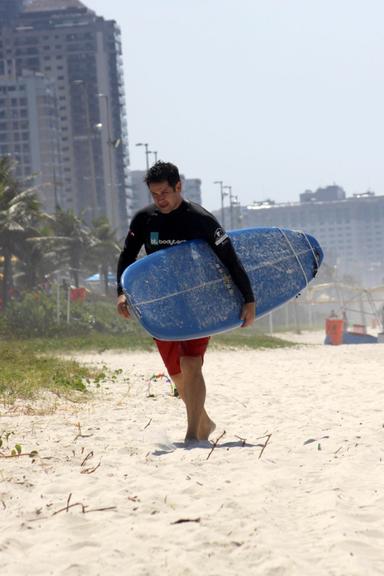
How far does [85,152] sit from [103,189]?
23.7 feet

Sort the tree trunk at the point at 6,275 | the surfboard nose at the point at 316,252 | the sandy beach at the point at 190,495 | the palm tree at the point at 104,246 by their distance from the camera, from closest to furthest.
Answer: the sandy beach at the point at 190,495, the surfboard nose at the point at 316,252, the tree trunk at the point at 6,275, the palm tree at the point at 104,246

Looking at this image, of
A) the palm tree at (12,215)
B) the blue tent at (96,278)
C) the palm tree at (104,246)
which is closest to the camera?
the palm tree at (12,215)

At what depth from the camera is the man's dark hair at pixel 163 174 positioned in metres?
6.61

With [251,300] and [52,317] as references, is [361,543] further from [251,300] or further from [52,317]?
[52,317]

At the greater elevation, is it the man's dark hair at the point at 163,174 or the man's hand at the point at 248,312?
the man's dark hair at the point at 163,174

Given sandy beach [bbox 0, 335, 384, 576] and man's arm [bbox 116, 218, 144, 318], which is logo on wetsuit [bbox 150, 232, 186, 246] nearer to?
man's arm [bbox 116, 218, 144, 318]

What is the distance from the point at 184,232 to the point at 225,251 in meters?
0.29

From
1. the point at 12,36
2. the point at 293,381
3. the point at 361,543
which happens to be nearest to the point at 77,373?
the point at 293,381

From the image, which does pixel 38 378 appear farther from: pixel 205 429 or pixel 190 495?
pixel 190 495

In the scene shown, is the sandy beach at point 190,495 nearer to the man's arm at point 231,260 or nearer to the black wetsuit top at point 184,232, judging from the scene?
the man's arm at point 231,260

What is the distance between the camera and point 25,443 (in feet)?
22.0

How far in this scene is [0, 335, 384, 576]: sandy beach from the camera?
13.2 feet

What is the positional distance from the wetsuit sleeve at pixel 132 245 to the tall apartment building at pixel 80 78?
493 ft

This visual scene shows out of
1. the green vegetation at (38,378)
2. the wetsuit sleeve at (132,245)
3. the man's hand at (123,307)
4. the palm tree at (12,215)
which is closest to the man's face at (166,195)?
the wetsuit sleeve at (132,245)
